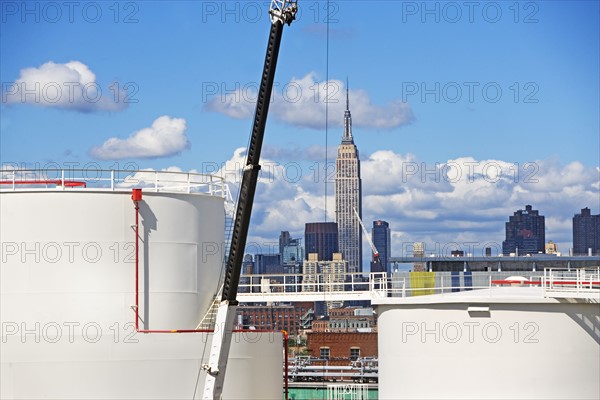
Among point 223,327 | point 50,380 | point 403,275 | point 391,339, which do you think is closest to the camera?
point 223,327

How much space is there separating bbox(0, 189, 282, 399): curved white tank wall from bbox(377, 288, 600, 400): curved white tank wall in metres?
7.49

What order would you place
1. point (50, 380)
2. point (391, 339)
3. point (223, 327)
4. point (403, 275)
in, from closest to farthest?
point (223, 327), point (50, 380), point (391, 339), point (403, 275)

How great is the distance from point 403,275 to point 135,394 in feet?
38.8

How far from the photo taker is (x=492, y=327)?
37.6 meters

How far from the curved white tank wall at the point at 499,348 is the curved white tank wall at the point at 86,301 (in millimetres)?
7491

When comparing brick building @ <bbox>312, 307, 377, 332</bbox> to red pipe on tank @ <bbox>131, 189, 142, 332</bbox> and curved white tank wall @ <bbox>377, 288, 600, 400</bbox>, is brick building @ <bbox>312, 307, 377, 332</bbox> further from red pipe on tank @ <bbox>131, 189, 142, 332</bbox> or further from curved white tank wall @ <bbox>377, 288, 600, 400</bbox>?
red pipe on tank @ <bbox>131, 189, 142, 332</bbox>

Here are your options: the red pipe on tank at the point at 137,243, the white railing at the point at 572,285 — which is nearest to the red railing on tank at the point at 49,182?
the red pipe on tank at the point at 137,243

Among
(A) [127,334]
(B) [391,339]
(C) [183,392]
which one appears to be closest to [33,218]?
(A) [127,334]

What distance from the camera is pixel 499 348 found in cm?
3734

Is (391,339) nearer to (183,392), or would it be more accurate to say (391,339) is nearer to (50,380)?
(183,392)

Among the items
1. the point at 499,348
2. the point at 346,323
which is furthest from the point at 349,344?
the point at 499,348

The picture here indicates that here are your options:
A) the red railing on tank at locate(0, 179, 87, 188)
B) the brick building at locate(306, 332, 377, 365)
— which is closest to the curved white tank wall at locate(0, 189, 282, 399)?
the red railing on tank at locate(0, 179, 87, 188)

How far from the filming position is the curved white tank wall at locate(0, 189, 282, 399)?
119 feet

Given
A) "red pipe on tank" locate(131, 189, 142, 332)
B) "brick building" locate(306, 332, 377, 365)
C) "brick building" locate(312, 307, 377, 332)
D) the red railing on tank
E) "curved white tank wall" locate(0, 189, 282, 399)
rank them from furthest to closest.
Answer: "brick building" locate(312, 307, 377, 332) → "brick building" locate(306, 332, 377, 365) → the red railing on tank → "red pipe on tank" locate(131, 189, 142, 332) → "curved white tank wall" locate(0, 189, 282, 399)
